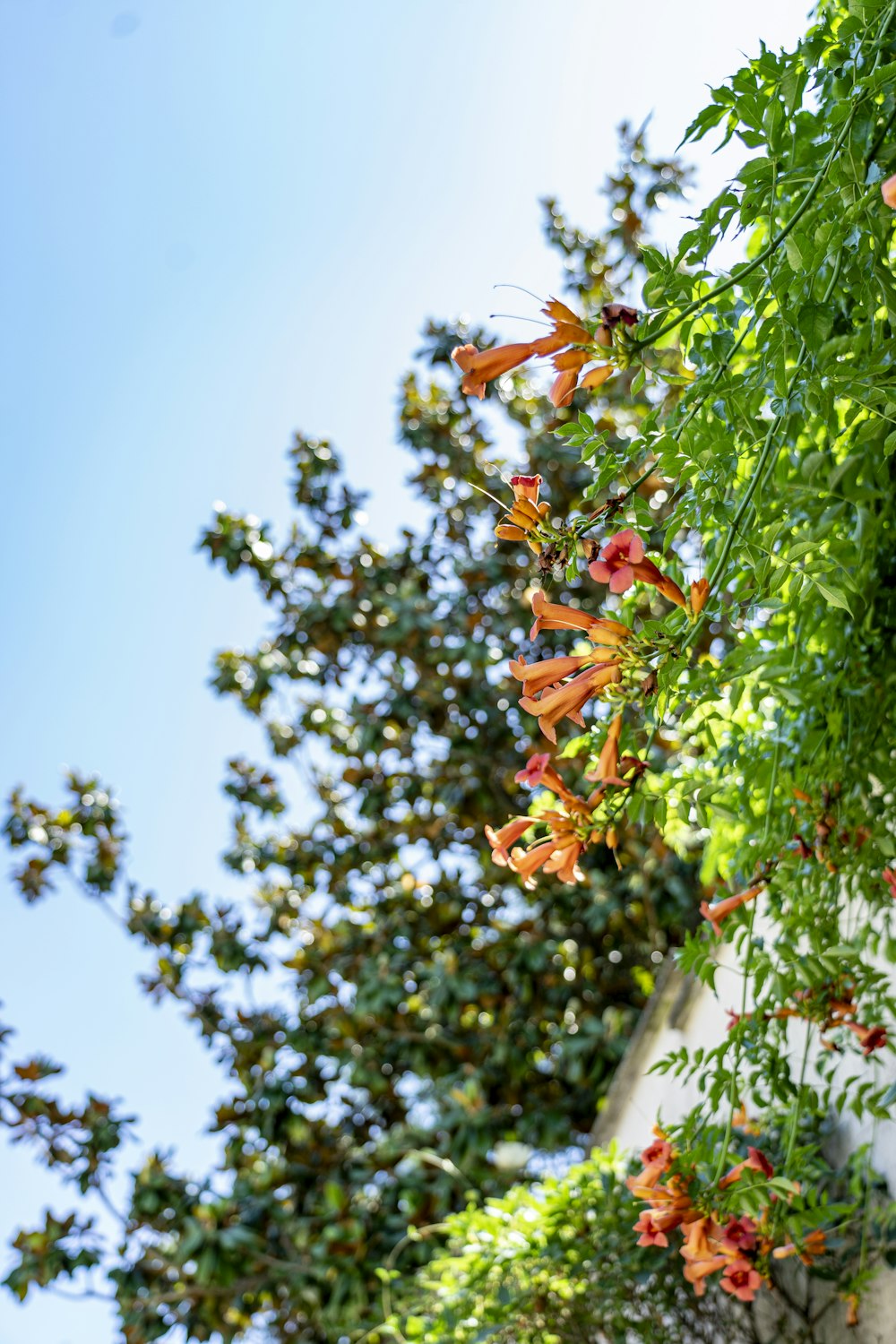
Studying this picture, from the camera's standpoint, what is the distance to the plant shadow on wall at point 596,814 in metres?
1.00

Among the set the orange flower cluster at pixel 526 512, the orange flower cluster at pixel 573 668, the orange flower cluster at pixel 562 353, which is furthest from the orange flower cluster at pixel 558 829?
the orange flower cluster at pixel 562 353

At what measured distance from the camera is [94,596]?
22.5 feet

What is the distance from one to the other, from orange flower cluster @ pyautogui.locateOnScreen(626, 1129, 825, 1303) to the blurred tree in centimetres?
258

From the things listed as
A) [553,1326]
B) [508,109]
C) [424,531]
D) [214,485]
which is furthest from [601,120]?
[553,1326]

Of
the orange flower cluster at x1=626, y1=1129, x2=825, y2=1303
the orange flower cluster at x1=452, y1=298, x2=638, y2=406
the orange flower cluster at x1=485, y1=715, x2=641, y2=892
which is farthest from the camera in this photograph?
the orange flower cluster at x1=626, y1=1129, x2=825, y2=1303

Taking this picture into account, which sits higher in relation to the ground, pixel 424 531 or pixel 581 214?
pixel 581 214

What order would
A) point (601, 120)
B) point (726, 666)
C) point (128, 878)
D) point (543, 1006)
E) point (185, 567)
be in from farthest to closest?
point (185, 567)
point (128, 878)
point (543, 1006)
point (601, 120)
point (726, 666)

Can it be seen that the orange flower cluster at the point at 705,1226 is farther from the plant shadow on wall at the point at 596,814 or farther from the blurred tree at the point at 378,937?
the blurred tree at the point at 378,937

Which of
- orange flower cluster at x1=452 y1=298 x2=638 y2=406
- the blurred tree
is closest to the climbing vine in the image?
orange flower cluster at x1=452 y1=298 x2=638 y2=406

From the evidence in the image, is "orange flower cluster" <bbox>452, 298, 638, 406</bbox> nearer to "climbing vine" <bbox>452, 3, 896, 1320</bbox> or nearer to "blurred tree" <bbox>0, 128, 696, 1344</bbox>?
"climbing vine" <bbox>452, 3, 896, 1320</bbox>

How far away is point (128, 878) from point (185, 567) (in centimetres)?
249

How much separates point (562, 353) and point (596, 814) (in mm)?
526

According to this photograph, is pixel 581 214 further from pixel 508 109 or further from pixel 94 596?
pixel 94 596

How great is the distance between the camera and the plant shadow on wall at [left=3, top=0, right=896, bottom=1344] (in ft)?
3.29
